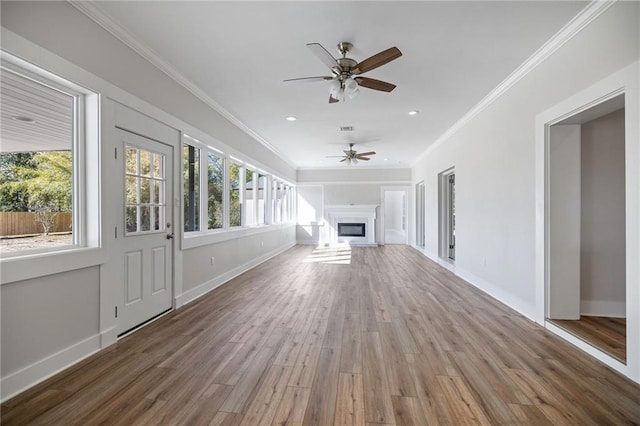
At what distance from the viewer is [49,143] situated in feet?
7.64

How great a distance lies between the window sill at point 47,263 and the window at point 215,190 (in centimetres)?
219

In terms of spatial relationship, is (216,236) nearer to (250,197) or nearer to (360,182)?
(250,197)

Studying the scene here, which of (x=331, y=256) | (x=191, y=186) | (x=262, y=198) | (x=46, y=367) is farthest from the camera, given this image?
(x=331, y=256)

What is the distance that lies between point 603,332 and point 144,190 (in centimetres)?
464

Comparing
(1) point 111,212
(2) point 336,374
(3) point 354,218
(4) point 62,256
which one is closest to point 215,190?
(1) point 111,212

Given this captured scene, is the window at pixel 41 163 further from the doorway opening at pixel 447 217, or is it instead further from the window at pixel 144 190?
the doorway opening at pixel 447 217

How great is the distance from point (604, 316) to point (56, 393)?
15.7ft

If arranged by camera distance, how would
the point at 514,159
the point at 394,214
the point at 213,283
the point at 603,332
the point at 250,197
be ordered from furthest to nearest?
the point at 394,214
the point at 250,197
the point at 213,283
the point at 514,159
the point at 603,332

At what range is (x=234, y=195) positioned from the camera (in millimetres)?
5680

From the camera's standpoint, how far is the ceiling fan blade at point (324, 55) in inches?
97.7

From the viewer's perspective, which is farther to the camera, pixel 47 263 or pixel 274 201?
pixel 274 201

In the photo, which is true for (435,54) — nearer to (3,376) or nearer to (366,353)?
(366,353)

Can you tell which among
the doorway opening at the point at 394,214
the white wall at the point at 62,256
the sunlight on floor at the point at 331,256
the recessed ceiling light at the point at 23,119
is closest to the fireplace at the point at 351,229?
the sunlight on floor at the point at 331,256

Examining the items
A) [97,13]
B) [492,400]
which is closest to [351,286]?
[492,400]
